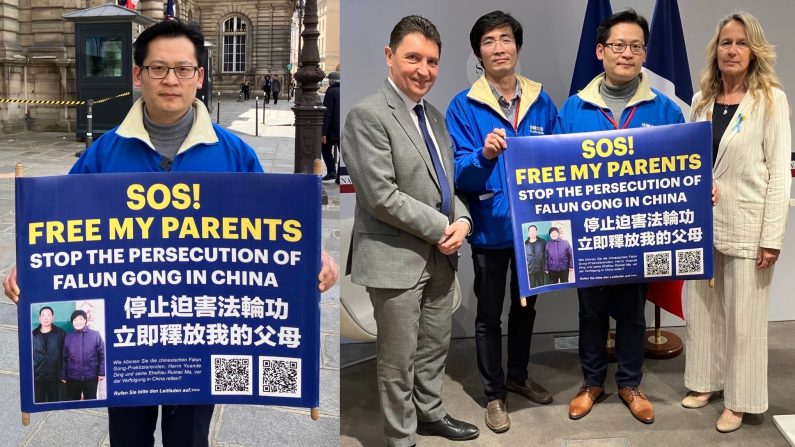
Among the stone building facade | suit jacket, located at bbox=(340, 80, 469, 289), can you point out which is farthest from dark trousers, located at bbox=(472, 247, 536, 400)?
the stone building facade

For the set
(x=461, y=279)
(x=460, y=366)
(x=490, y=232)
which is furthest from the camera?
(x=461, y=279)

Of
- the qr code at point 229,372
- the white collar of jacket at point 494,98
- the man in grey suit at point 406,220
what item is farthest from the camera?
the white collar of jacket at point 494,98

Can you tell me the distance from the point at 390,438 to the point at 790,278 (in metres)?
2.71

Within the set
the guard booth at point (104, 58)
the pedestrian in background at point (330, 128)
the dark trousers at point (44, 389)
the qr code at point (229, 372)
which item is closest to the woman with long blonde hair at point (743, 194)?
the qr code at point (229, 372)

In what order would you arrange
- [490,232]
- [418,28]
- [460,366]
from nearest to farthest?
1. [418,28]
2. [490,232]
3. [460,366]

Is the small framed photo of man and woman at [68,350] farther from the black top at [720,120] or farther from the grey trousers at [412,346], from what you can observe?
the black top at [720,120]

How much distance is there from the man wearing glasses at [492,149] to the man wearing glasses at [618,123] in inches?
7.1

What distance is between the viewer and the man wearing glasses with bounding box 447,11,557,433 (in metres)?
2.80

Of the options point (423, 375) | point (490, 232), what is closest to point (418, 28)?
point (490, 232)

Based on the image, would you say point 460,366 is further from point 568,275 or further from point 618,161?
point 618,161

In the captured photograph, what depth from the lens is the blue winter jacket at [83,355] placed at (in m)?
2.09

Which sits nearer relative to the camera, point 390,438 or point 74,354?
point 74,354

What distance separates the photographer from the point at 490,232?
9.80ft

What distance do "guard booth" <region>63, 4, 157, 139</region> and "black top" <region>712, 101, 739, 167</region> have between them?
11.1 meters
